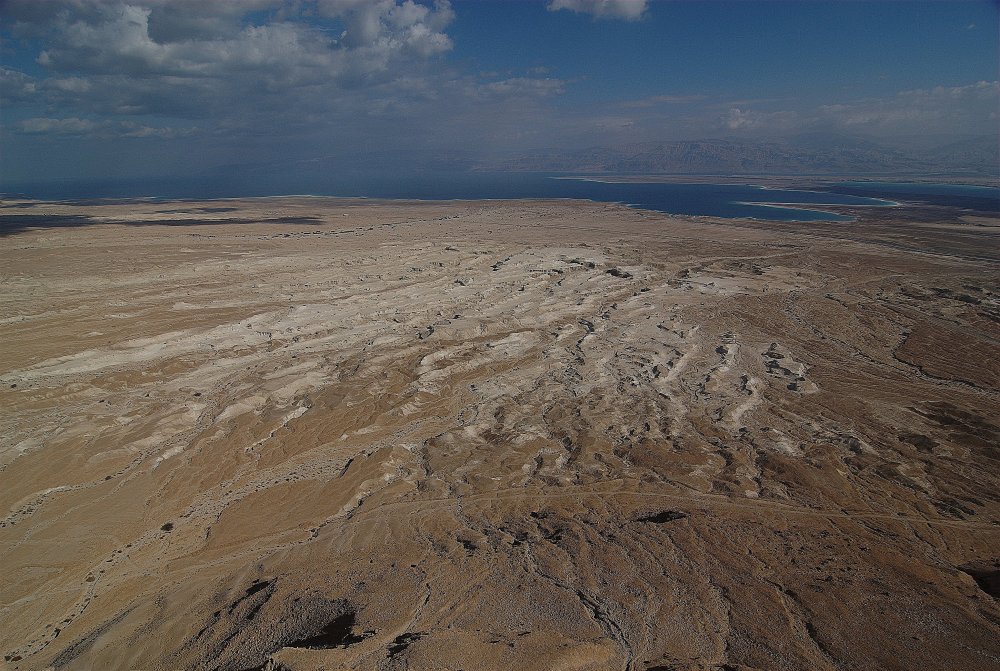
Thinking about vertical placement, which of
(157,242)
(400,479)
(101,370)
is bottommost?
(400,479)

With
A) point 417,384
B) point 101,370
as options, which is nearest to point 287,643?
point 417,384

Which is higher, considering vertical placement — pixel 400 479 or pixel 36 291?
pixel 36 291

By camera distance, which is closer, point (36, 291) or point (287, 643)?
point (287, 643)

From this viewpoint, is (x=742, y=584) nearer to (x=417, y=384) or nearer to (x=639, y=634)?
(x=639, y=634)

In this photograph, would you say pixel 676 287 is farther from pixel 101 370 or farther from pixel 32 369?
pixel 32 369

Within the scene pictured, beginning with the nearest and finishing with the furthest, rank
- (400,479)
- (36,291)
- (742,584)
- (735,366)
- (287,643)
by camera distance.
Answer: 1. (287,643)
2. (742,584)
3. (400,479)
4. (735,366)
5. (36,291)

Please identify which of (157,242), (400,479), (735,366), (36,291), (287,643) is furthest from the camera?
Answer: (157,242)
